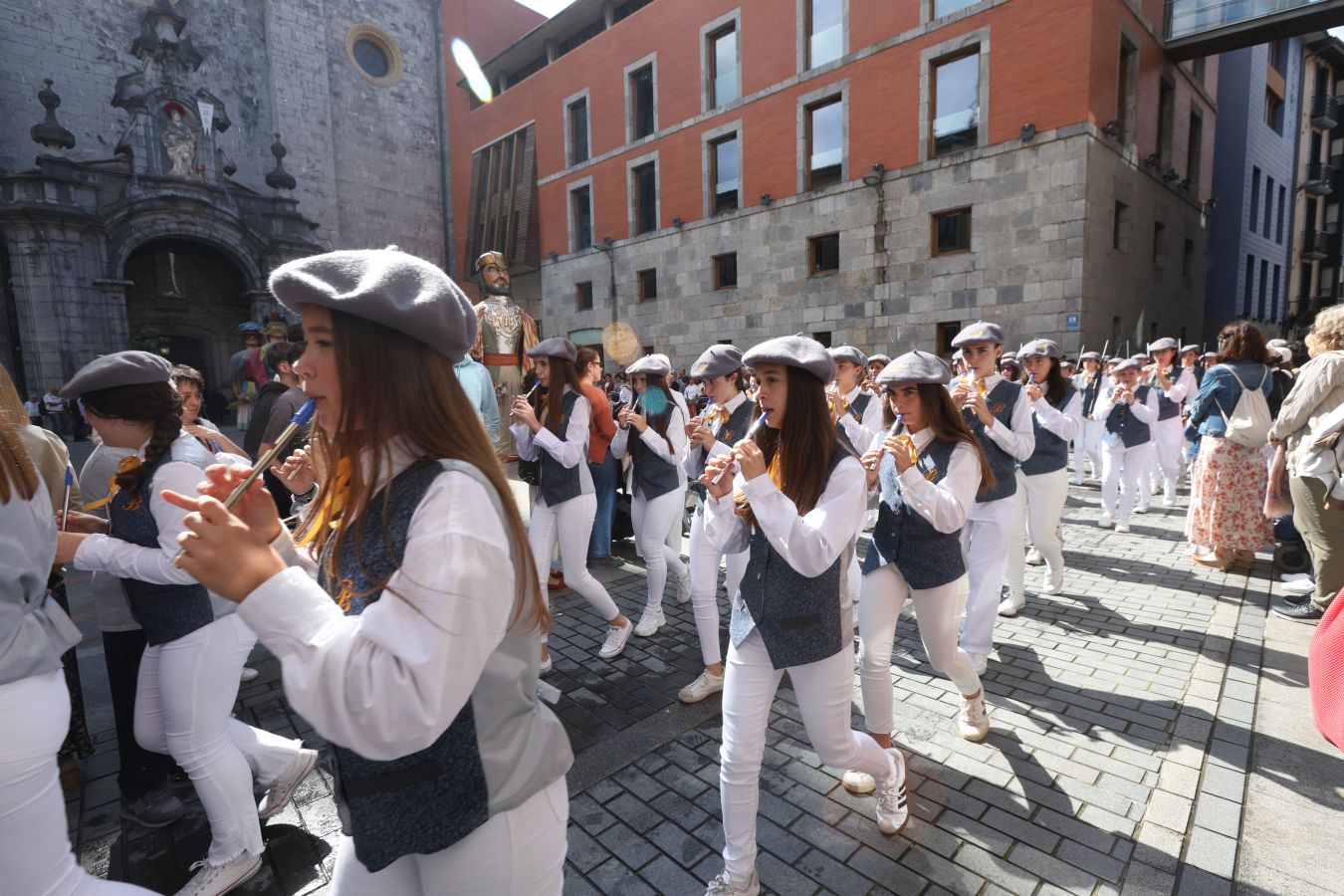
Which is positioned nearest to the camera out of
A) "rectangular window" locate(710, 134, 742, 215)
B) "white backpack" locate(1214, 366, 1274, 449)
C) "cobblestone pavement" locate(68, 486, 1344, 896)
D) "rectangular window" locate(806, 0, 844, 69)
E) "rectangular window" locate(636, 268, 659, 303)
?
"cobblestone pavement" locate(68, 486, 1344, 896)

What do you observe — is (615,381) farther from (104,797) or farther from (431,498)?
(431,498)

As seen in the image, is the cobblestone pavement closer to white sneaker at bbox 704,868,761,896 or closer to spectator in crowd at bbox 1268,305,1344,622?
white sneaker at bbox 704,868,761,896

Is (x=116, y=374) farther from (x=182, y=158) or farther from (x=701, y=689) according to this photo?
(x=182, y=158)

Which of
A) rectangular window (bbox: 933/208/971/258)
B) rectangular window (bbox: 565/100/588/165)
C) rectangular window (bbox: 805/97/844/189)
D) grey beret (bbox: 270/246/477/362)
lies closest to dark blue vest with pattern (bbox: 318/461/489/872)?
grey beret (bbox: 270/246/477/362)

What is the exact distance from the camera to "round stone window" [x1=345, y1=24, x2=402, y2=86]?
27.4 meters

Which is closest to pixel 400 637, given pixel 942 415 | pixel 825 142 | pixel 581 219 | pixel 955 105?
pixel 942 415

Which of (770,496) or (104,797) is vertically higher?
(770,496)

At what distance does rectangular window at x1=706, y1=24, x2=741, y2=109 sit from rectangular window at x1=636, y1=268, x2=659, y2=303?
600 cm

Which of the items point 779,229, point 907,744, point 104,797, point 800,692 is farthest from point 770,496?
point 779,229

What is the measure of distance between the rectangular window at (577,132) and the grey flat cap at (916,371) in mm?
25337

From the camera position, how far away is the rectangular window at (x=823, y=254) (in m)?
19.2

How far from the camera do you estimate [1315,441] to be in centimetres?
479

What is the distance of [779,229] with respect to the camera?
20062mm

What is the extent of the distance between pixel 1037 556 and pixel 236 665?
7555 millimetres
